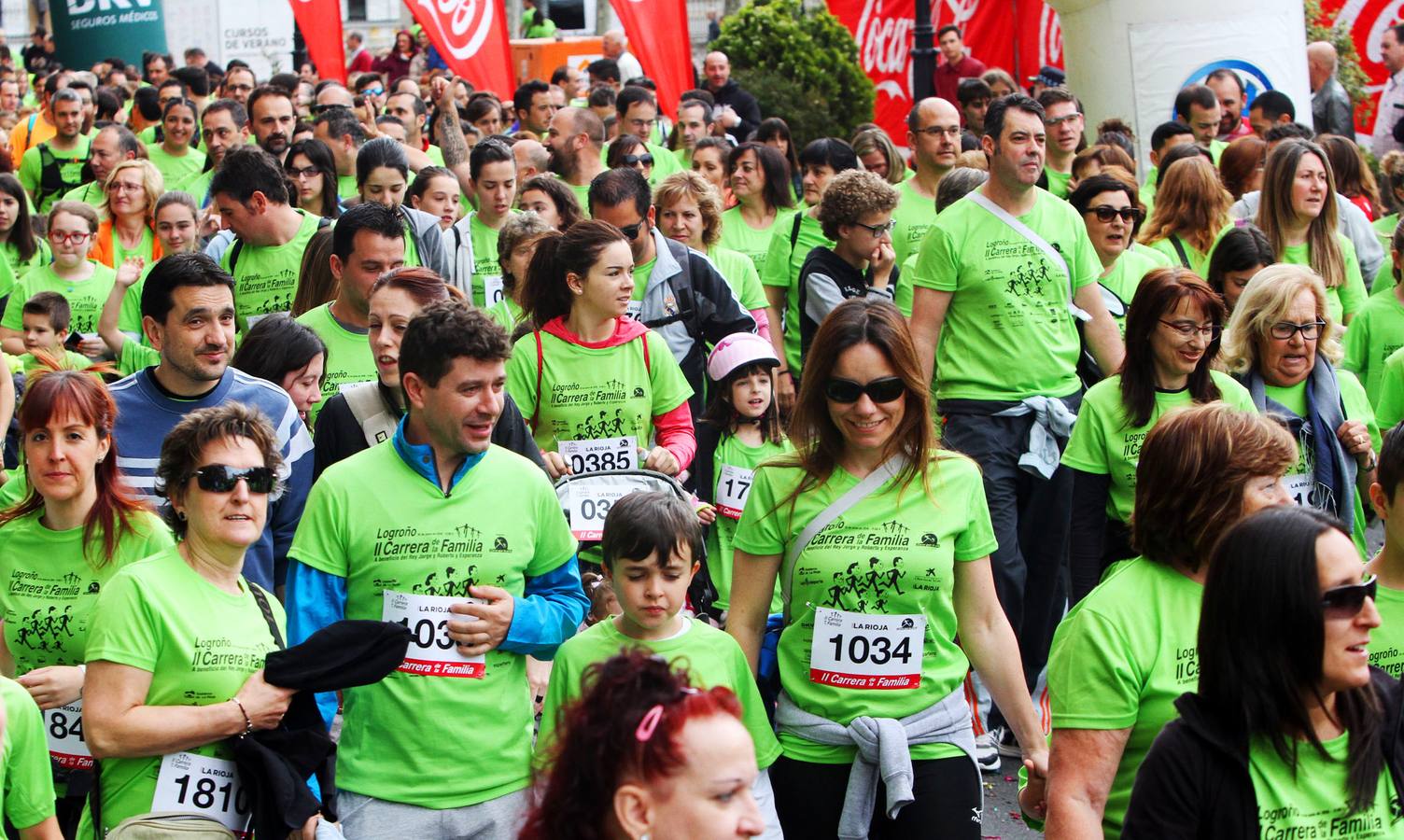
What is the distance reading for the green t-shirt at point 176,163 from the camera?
13172 millimetres

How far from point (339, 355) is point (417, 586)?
2358 mm

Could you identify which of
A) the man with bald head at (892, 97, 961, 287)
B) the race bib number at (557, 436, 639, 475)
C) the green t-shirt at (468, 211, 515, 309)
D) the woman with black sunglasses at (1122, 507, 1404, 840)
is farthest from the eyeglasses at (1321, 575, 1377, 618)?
the man with bald head at (892, 97, 961, 287)

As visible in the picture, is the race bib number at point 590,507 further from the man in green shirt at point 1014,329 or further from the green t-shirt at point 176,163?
the green t-shirt at point 176,163

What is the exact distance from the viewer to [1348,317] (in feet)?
27.8

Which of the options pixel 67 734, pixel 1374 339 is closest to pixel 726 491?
pixel 1374 339

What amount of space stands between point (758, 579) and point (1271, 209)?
15.4ft

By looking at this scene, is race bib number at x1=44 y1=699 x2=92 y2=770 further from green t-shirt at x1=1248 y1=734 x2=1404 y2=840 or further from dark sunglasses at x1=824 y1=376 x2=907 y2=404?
green t-shirt at x1=1248 y1=734 x2=1404 y2=840

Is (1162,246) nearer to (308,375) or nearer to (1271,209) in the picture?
(1271,209)

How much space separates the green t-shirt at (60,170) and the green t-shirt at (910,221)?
24.0ft

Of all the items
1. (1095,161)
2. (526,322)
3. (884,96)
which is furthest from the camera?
(884,96)

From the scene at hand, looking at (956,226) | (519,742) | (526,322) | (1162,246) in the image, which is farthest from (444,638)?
(1162,246)

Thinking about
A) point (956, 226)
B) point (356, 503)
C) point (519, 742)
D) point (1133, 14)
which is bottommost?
point (519, 742)

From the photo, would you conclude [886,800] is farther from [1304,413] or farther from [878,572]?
[1304,413]

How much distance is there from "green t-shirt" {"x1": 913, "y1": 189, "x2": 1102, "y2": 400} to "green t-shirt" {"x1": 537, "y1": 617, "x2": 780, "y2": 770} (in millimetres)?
2697
